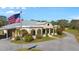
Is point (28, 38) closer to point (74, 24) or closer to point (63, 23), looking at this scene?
point (63, 23)

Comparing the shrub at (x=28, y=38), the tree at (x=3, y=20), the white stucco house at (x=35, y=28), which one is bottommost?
the shrub at (x=28, y=38)

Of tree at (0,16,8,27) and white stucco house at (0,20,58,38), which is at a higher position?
tree at (0,16,8,27)

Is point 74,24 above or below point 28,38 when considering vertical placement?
above

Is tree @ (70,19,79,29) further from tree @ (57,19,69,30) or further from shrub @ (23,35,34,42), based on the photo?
shrub @ (23,35,34,42)

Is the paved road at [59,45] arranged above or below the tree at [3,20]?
below

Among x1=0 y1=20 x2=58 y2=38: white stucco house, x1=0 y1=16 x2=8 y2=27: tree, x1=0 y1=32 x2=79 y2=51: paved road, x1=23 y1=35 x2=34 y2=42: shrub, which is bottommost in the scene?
x1=0 y1=32 x2=79 y2=51: paved road

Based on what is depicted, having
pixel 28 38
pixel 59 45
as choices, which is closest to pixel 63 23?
pixel 59 45

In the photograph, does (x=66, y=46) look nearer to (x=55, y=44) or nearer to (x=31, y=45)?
(x=55, y=44)

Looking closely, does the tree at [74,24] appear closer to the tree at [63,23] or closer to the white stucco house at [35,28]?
the tree at [63,23]

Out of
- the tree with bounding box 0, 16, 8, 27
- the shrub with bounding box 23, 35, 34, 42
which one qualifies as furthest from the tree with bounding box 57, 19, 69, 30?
the tree with bounding box 0, 16, 8, 27

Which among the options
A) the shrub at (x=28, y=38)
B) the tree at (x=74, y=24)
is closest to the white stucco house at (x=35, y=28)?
the shrub at (x=28, y=38)

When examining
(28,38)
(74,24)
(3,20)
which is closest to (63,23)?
(74,24)
